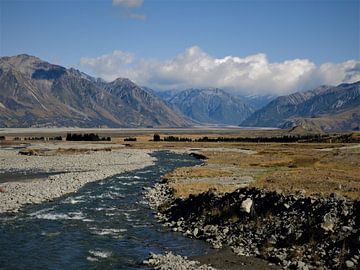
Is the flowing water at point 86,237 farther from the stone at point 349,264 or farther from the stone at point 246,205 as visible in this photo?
the stone at point 349,264

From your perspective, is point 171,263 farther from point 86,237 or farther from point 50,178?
point 50,178

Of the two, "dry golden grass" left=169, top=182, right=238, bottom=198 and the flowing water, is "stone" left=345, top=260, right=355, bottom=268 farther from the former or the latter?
"dry golden grass" left=169, top=182, right=238, bottom=198

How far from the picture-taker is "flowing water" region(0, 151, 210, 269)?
86.3 feet

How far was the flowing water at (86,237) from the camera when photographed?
86.3 feet

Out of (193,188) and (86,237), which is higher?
(193,188)

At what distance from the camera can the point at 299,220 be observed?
29203 mm

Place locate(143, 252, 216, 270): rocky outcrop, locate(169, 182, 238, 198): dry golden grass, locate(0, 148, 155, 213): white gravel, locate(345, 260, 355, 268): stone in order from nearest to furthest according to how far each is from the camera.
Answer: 1. locate(345, 260, 355, 268): stone
2. locate(143, 252, 216, 270): rocky outcrop
3. locate(0, 148, 155, 213): white gravel
4. locate(169, 182, 238, 198): dry golden grass

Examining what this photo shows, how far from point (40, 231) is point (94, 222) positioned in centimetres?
475

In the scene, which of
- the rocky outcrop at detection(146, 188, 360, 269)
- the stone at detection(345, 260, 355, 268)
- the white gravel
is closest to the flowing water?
the rocky outcrop at detection(146, 188, 360, 269)

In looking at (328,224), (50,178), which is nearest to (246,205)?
(328,224)

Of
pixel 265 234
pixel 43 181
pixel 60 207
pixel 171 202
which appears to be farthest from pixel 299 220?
pixel 43 181

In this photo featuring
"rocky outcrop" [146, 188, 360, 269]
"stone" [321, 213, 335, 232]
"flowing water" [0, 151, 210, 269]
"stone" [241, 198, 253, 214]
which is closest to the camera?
"rocky outcrop" [146, 188, 360, 269]

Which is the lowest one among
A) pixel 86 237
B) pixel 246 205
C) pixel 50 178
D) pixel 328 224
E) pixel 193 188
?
pixel 86 237

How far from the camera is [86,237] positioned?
3119 centimetres
